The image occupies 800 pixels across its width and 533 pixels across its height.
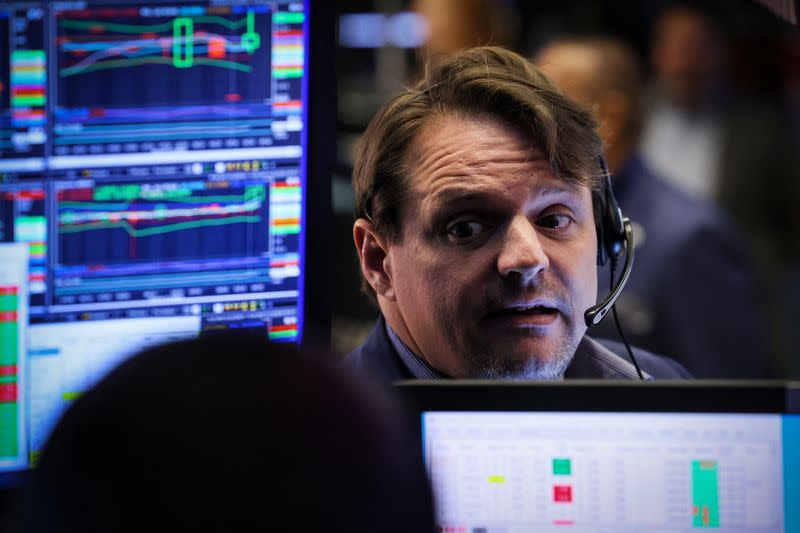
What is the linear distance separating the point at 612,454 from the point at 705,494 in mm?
94

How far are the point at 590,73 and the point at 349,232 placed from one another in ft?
5.51

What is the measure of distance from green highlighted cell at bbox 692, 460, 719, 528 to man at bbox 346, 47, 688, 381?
19 cm

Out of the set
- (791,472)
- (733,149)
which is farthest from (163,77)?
(733,149)

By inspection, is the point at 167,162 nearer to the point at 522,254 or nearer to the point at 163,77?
the point at 163,77

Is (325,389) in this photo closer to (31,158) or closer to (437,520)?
(437,520)

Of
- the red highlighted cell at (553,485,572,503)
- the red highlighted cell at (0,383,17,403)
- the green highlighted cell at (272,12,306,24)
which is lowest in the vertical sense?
the red highlighted cell at (553,485,572,503)

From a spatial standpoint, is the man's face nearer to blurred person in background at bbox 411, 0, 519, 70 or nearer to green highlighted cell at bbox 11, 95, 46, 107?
green highlighted cell at bbox 11, 95, 46, 107

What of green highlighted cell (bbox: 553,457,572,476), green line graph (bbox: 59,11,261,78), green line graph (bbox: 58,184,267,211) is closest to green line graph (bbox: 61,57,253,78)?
green line graph (bbox: 59,11,261,78)

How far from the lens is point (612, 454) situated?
84 cm

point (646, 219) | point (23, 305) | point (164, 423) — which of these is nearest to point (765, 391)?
point (164, 423)

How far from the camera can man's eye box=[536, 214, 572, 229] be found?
3.19 ft

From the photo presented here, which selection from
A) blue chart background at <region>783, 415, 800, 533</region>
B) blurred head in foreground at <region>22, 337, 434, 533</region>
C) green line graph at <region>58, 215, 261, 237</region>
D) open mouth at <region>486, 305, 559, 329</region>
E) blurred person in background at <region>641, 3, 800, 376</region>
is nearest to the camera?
blurred head in foreground at <region>22, 337, 434, 533</region>

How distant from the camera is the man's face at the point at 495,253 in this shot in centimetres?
94

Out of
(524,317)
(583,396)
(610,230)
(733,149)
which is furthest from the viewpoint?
(733,149)
